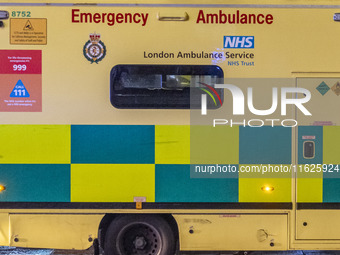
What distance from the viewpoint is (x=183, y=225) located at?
461 cm

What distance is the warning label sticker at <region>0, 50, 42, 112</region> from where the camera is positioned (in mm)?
4559

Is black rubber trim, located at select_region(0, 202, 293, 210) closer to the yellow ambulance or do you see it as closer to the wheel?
the yellow ambulance

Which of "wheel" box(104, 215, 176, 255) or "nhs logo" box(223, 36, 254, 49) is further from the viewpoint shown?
"wheel" box(104, 215, 176, 255)

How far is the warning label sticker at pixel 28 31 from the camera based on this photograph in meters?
4.54

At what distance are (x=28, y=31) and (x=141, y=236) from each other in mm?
2536

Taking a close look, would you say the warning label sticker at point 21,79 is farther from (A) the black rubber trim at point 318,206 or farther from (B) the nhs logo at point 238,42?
(A) the black rubber trim at point 318,206

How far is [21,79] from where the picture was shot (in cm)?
456

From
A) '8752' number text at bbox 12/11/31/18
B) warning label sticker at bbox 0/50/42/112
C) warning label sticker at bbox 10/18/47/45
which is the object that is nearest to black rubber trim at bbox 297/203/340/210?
warning label sticker at bbox 0/50/42/112

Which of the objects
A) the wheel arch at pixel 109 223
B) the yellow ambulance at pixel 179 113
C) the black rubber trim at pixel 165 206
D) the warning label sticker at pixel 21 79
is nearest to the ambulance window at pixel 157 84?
the yellow ambulance at pixel 179 113

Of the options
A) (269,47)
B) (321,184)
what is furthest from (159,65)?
(321,184)

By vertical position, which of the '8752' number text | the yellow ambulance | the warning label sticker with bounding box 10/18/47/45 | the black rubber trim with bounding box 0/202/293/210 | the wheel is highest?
the '8752' number text

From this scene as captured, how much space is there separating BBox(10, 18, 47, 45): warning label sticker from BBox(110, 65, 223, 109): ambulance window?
2.80 ft

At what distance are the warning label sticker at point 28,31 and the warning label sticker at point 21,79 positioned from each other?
0.11 m

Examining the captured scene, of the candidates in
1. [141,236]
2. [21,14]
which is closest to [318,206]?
[141,236]
